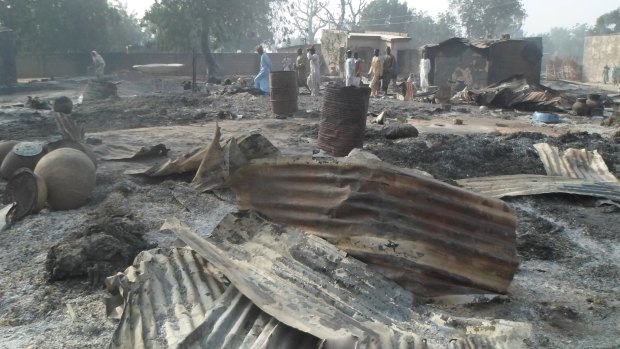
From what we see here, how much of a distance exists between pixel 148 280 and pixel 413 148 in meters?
5.32

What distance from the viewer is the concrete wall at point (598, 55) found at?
89.6 feet

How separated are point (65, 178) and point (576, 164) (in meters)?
6.28

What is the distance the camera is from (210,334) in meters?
2.34

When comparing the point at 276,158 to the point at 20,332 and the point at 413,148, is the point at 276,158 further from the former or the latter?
the point at 413,148

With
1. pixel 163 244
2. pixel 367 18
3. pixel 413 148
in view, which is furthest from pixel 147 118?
pixel 367 18

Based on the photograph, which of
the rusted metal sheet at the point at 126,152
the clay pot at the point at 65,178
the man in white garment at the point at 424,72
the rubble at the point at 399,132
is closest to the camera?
the clay pot at the point at 65,178

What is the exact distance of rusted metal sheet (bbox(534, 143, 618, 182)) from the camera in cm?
611

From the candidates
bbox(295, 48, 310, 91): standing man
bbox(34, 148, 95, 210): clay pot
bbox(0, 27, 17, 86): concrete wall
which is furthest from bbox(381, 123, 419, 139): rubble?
bbox(0, 27, 17, 86): concrete wall

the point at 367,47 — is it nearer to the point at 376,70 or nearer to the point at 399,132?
the point at 376,70

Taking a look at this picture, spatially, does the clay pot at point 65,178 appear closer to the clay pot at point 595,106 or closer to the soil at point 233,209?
the soil at point 233,209

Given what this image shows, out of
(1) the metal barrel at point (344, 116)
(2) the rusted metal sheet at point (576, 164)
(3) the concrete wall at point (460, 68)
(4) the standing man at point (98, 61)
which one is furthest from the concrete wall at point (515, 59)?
(4) the standing man at point (98, 61)

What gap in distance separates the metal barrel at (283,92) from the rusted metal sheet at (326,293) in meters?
8.44

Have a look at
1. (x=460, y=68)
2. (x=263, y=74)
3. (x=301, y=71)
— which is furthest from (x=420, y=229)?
(x=460, y=68)

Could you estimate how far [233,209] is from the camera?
502 cm
